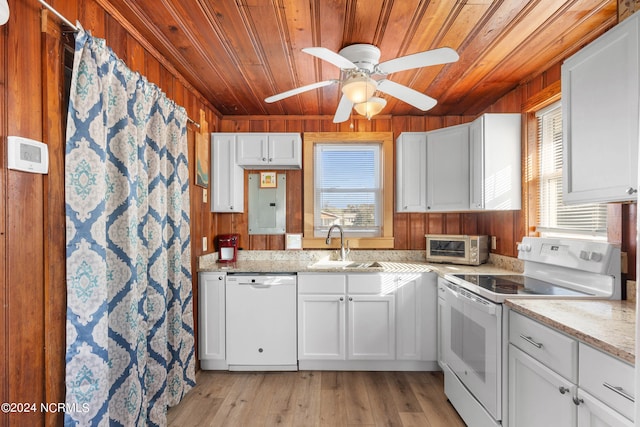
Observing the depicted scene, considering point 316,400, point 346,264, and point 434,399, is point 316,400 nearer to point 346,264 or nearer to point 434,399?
point 434,399

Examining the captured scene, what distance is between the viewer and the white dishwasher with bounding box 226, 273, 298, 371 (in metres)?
2.84

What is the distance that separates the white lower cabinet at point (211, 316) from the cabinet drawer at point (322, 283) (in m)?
0.70

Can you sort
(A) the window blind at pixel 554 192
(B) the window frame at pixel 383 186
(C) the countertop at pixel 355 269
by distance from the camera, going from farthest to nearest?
A: (B) the window frame at pixel 383 186 < (C) the countertop at pixel 355 269 < (A) the window blind at pixel 554 192

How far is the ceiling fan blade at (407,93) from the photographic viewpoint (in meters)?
1.98

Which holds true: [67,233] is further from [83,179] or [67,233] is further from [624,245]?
[624,245]

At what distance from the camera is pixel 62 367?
4.65 ft

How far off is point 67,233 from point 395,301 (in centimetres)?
235

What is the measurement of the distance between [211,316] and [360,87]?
2.25m

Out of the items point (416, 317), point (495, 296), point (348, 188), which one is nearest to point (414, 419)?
point (416, 317)

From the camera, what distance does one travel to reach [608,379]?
3.72ft

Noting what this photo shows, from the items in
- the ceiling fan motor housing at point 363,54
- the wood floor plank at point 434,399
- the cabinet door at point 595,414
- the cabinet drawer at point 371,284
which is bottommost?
the wood floor plank at point 434,399

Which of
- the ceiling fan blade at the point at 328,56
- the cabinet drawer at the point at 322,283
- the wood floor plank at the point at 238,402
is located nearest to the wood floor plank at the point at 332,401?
the wood floor plank at the point at 238,402

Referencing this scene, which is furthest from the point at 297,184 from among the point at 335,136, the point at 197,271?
the point at 197,271

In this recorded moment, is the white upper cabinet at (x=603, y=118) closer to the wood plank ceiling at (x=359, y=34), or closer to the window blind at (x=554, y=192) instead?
the wood plank ceiling at (x=359, y=34)
